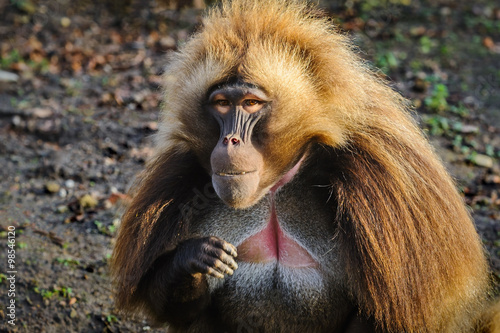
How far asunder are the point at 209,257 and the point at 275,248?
48 centimetres

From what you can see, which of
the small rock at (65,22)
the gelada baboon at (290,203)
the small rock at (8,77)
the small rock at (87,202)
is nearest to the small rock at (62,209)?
the small rock at (87,202)

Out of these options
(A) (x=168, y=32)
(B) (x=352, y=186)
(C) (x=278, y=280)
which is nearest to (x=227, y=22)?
(B) (x=352, y=186)

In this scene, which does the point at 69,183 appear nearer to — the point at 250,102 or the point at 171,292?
the point at 171,292

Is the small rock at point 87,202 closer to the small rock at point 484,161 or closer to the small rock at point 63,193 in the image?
the small rock at point 63,193

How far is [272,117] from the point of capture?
11.1 ft

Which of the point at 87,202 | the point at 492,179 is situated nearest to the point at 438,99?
the point at 492,179

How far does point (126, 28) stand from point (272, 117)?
7.47 meters

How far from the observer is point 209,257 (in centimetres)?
344

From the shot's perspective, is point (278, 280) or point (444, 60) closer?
point (278, 280)

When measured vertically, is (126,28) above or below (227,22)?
below

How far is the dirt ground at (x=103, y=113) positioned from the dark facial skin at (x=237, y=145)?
1063 millimetres

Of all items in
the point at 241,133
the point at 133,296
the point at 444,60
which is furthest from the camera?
the point at 444,60

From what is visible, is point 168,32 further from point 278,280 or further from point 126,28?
point 278,280

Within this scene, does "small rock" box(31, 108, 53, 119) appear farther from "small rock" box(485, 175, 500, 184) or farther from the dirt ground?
"small rock" box(485, 175, 500, 184)
